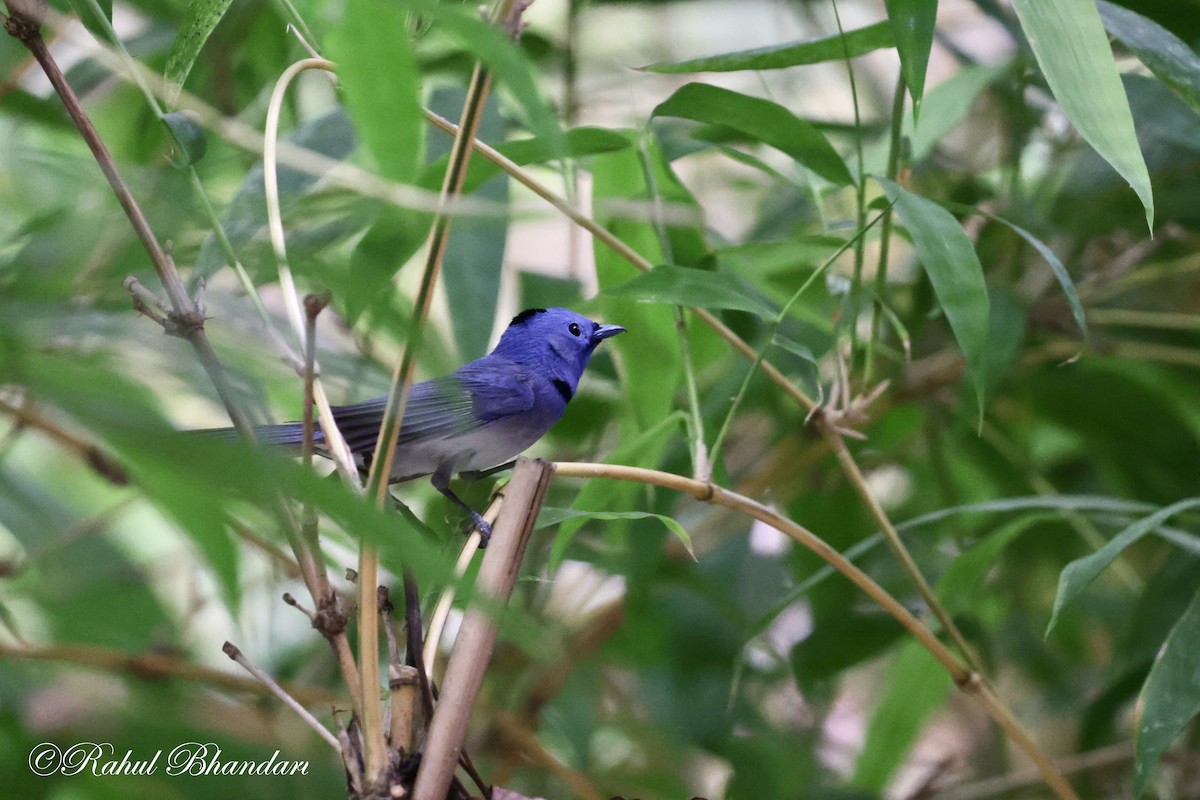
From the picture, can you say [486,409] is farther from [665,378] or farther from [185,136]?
[185,136]

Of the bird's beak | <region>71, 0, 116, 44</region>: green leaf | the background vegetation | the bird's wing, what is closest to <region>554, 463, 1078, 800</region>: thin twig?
the background vegetation

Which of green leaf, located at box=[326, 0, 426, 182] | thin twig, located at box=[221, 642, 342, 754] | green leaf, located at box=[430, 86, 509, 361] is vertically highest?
green leaf, located at box=[326, 0, 426, 182]

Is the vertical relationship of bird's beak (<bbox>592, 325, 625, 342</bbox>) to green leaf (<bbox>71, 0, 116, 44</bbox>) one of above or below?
below

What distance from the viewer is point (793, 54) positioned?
788 millimetres

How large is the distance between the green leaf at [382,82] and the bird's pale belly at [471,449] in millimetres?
405

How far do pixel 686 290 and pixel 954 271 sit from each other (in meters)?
0.18

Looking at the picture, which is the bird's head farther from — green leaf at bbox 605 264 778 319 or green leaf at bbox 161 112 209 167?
green leaf at bbox 161 112 209 167

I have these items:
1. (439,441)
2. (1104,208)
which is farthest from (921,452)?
(439,441)

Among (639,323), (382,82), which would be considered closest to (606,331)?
(639,323)

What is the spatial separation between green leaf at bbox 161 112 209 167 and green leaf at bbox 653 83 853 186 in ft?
1.15

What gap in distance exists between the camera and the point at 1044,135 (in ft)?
4.70

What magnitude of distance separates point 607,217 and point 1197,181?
697 millimetres

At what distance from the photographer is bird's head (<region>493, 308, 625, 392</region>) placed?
38.7 inches

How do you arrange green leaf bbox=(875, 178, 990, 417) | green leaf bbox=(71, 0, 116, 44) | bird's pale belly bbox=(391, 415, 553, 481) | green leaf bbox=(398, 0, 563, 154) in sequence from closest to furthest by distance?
green leaf bbox=(398, 0, 563, 154) < green leaf bbox=(71, 0, 116, 44) < green leaf bbox=(875, 178, 990, 417) < bird's pale belly bbox=(391, 415, 553, 481)
